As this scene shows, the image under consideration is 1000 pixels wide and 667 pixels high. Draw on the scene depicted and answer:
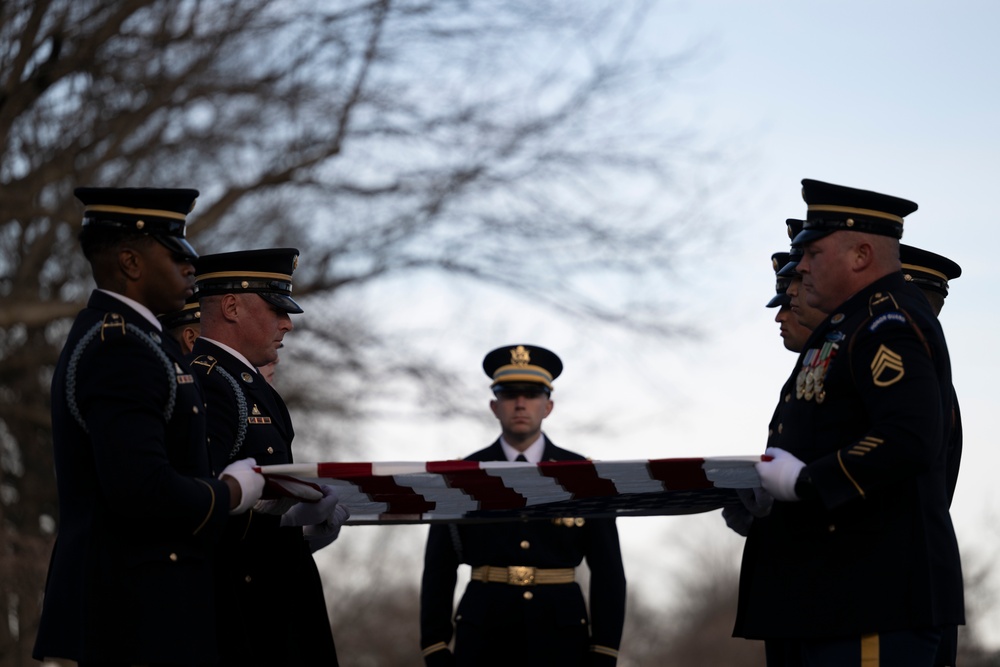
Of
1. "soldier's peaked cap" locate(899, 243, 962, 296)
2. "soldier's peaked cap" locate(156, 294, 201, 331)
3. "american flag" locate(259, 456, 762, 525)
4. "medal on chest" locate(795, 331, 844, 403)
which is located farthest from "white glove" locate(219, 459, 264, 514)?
"soldier's peaked cap" locate(899, 243, 962, 296)

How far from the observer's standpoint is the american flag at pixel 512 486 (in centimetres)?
530

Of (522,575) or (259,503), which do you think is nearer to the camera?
(259,503)

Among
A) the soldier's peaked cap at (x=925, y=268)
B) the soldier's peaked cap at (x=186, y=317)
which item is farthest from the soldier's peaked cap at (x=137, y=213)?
the soldier's peaked cap at (x=925, y=268)

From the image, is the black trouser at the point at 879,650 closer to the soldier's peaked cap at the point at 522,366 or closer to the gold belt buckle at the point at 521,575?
the gold belt buckle at the point at 521,575

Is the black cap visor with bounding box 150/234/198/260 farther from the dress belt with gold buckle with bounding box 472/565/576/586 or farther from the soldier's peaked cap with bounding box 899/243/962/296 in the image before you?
the dress belt with gold buckle with bounding box 472/565/576/586

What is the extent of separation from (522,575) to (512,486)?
2.40 m

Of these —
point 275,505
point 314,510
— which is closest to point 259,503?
point 275,505

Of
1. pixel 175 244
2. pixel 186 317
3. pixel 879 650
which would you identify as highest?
pixel 186 317

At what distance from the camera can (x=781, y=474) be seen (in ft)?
16.5

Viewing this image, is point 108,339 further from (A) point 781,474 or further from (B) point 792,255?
(B) point 792,255

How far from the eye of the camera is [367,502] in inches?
232

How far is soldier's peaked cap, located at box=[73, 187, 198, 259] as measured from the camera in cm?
494

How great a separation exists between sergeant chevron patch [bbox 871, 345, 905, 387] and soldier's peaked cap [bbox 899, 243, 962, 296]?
184cm

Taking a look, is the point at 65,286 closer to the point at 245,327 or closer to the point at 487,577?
the point at 487,577
